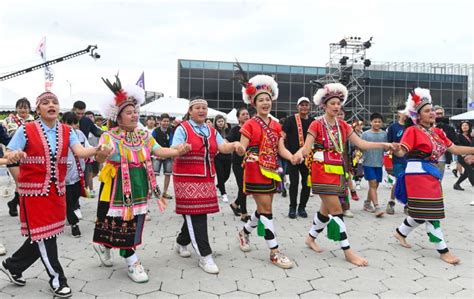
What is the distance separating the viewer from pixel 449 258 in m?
4.31

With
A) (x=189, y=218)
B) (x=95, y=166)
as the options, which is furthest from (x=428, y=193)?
(x=95, y=166)

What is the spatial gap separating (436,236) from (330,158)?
149 centimetres

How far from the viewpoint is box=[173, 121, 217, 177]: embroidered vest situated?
4.04m

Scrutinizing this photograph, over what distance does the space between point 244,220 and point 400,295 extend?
10.0 feet

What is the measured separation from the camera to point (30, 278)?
3738 mm

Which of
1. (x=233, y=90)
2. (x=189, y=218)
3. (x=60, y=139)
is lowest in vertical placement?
(x=189, y=218)

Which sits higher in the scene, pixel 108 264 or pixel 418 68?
pixel 418 68

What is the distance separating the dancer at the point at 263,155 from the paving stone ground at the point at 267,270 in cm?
35

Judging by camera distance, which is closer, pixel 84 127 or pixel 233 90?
pixel 84 127

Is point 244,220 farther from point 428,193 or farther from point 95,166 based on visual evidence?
point 95,166

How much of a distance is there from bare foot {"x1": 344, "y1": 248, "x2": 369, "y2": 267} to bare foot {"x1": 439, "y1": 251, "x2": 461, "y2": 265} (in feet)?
3.07

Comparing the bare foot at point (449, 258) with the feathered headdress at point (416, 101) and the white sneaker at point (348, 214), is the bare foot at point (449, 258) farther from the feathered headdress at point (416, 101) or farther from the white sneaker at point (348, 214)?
the white sneaker at point (348, 214)

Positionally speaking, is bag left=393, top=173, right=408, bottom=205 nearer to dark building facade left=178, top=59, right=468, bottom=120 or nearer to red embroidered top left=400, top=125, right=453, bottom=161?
red embroidered top left=400, top=125, right=453, bottom=161

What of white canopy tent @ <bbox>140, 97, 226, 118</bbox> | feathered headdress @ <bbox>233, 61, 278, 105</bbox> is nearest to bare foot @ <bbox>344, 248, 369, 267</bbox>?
feathered headdress @ <bbox>233, 61, 278, 105</bbox>
